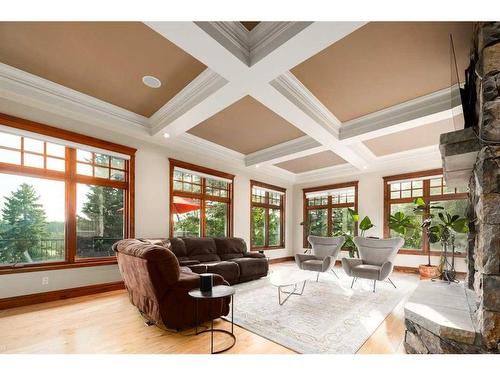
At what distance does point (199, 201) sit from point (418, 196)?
18.4ft

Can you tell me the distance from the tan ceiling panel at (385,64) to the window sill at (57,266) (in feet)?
14.1

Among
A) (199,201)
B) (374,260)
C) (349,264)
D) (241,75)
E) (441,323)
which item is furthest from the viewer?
(199,201)

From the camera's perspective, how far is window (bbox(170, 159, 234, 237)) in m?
5.66

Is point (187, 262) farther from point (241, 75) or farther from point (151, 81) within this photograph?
point (241, 75)

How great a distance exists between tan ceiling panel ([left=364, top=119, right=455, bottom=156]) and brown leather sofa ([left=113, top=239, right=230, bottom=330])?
4594 mm

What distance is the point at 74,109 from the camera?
3809 mm

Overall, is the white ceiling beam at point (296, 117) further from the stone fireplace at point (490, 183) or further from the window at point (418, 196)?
the window at point (418, 196)

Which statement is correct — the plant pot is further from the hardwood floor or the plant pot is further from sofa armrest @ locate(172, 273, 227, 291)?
sofa armrest @ locate(172, 273, 227, 291)

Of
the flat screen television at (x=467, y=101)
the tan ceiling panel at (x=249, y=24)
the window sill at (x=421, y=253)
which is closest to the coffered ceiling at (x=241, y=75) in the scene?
the tan ceiling panel at (x=249, y=24)

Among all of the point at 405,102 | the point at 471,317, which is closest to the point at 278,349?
the point at 471,317

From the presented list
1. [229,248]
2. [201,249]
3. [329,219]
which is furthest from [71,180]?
[329,219]

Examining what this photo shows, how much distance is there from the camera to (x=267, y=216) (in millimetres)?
8180

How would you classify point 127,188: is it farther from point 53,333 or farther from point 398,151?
point 398,151

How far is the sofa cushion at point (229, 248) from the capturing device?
560 cm
